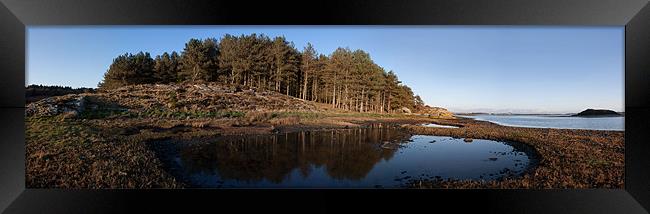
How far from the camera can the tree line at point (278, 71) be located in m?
4.73

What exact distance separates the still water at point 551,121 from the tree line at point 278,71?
1.28 m

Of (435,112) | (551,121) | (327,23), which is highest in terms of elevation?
(327,23)

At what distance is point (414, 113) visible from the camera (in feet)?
16.5

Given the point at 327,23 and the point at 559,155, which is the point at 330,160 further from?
the point at 559,155

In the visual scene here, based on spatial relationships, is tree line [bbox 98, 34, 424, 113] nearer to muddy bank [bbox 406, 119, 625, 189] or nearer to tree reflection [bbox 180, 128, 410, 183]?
tree reflection [bbox 180, 128, 410, 183]

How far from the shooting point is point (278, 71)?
5113mm

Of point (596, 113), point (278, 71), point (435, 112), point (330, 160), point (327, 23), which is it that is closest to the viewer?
point (327, 23)

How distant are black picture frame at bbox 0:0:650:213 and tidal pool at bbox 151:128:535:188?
233 millimetres

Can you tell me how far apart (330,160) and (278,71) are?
1.68m

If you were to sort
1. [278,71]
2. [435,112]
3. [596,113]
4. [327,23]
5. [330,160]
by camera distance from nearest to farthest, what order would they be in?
[327,23]
[330,160]
[596,113]
[435,112]
[278,71]

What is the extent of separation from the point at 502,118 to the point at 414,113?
1.36 meters

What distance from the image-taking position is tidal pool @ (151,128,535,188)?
4.52 metres

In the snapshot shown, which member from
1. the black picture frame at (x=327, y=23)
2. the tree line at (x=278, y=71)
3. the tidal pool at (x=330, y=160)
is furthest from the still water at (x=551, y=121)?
the tree line at (x=278, y=71)

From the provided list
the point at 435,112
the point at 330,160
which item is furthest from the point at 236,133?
the point at 435,112
